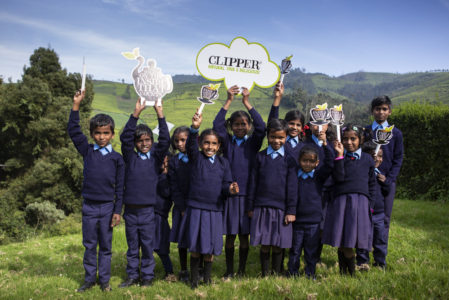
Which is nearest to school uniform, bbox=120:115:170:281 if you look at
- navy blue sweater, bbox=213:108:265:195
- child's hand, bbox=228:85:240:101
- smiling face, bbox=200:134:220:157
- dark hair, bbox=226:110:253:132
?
smiling face, bbox=200:134:220:157

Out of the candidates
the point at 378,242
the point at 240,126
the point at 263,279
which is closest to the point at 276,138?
the point at 240,126

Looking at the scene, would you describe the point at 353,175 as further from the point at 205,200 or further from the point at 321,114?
the point at 205,200

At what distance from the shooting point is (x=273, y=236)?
4461mm

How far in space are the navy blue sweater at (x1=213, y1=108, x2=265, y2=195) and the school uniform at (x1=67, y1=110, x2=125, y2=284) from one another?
1418 mm

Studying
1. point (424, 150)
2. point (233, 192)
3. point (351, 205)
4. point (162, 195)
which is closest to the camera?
point (233, 192)

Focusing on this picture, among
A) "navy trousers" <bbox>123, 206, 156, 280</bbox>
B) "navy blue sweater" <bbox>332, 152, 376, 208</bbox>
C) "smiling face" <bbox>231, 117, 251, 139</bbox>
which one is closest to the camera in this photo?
"navy blue sweater" <bbox>332, 152, 376, 208</bbox>

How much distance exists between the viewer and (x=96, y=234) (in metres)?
4.59

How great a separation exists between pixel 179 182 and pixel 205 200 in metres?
0.65

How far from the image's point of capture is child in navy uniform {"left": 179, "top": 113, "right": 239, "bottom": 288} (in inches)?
173

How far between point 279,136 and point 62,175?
2758 centimetres

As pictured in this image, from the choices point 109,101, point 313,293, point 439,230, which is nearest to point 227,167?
point 313,293

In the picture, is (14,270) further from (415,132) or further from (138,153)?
(415,132)

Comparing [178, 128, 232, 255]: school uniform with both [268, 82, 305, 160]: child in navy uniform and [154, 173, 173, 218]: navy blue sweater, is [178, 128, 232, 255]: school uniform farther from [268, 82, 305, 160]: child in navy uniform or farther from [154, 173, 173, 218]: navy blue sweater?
[268, 82, 305, 160]: child in navy uniform

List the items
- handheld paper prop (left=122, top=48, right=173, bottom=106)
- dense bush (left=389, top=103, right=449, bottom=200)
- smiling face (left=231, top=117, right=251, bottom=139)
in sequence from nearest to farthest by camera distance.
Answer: handheld paper prop (left=122, top=48, right=173, bottom=106)
smiling face (left=231, top=117, right=251, bottom=139)
dense bush (left=389, top=103, right=449, bottom=200)
